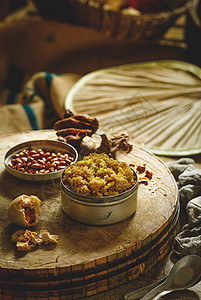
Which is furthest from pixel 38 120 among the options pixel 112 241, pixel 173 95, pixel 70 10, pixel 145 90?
pixel 112 241

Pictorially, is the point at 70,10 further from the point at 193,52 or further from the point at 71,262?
the point at 71,262

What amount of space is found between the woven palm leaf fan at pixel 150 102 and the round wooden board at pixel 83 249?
0.78 m

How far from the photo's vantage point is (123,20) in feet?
10.8

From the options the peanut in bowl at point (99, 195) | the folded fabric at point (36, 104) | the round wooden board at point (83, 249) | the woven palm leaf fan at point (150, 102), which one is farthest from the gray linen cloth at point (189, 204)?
the folded fabric at point (36, 104)

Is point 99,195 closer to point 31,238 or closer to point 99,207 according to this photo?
point 99,207

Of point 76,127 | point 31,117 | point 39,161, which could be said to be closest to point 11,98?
point 31,117

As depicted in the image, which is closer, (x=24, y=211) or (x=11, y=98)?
(x=24, y=211)

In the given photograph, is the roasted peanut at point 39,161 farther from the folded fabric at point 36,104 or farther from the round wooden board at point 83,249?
the folded fabric at point 36,104

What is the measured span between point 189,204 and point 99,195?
0.49m

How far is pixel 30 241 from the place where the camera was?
135cm

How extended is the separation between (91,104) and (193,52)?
1.34 meters

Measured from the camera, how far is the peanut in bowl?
4.49 ft

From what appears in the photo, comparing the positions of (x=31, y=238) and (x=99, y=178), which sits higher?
(x=99, y=178)

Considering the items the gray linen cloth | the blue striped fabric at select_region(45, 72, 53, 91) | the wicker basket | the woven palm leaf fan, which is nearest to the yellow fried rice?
the gray linen cloth
